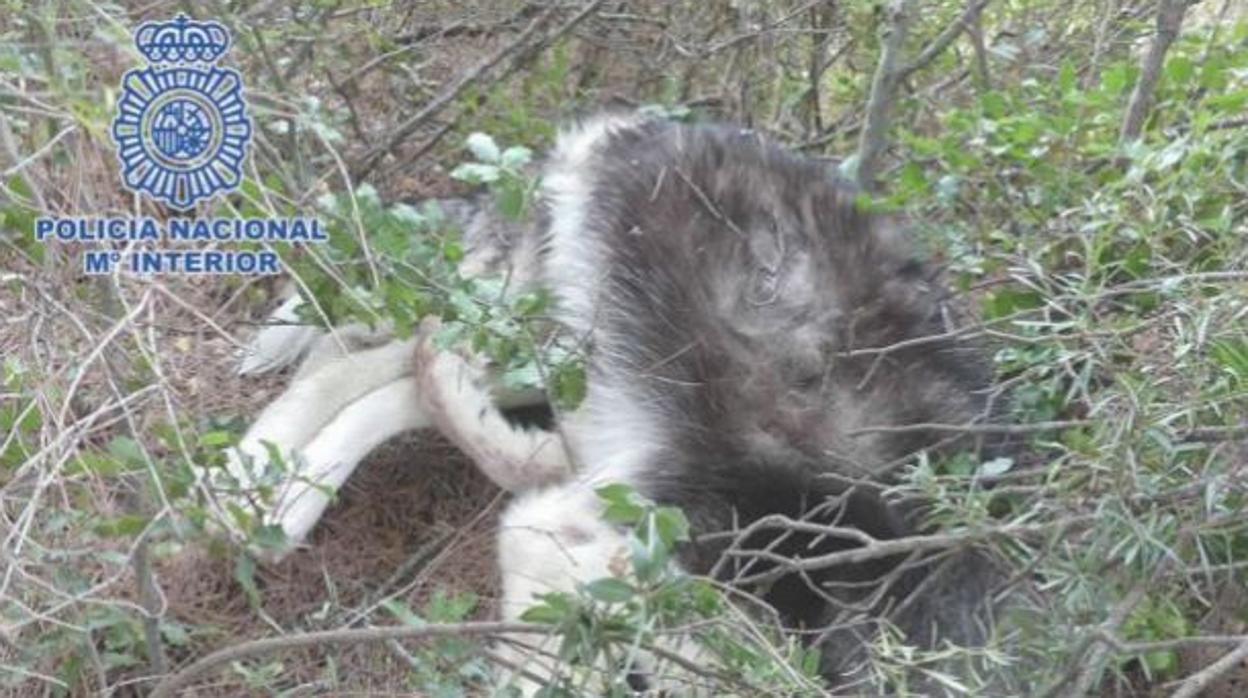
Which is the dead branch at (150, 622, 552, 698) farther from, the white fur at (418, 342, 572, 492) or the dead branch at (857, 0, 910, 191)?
the dead branch at (857, 0, 910, 191)

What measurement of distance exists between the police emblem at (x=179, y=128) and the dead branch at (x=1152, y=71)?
203cm

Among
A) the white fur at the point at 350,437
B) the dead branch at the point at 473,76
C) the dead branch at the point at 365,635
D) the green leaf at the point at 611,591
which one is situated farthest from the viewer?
the dead branch at the point at 473,76

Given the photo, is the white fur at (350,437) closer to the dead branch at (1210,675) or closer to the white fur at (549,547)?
the white fur at (549,547)

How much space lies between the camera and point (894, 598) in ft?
11.2

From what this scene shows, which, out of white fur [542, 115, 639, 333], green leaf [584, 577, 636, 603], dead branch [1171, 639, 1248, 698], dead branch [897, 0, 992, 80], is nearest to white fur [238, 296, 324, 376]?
white fur [542, 115, 639, 333]

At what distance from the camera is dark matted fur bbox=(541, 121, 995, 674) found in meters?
3.47

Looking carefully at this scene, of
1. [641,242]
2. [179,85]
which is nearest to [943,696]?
[641,242]

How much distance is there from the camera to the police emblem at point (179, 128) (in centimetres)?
334

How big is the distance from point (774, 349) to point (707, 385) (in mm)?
175

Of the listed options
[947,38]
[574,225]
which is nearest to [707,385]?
[574,225]

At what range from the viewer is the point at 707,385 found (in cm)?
370

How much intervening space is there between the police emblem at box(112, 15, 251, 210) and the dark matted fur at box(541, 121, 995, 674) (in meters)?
0.94

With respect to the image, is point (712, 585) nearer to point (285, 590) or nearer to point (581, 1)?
point (285, 590)

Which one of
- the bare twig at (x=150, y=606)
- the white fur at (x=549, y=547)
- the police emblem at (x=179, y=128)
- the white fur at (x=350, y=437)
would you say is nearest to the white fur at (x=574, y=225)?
the white fur at (x=549, y=547)
